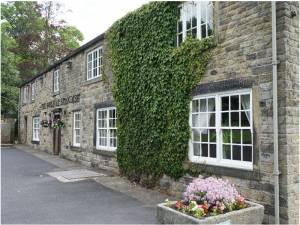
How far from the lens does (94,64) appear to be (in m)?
15.0

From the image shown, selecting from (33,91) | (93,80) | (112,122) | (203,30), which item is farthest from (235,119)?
(33,91)

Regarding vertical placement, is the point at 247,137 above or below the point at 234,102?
below

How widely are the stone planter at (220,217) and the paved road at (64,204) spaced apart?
29.5 inches

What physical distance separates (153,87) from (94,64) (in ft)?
19.3

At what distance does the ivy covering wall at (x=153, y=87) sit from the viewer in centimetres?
877

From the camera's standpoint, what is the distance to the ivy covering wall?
8.77 meters

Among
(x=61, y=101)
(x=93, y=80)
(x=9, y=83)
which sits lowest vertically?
(x=61, y=101)

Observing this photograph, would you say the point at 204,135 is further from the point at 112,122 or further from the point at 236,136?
the point at 112,122

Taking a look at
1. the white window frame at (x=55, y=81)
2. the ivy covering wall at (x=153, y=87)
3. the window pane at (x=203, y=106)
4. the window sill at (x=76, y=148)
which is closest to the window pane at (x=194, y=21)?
the ivy covering wall at (x=153, y=87)

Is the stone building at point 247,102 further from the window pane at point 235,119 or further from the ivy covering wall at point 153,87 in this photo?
the ivy covering wall at point 153,87

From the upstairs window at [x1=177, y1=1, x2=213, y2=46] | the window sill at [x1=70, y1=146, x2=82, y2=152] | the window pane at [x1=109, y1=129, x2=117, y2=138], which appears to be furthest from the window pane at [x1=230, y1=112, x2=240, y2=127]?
the window sill at [x1=70, y1=146, x2=82, y2=152]

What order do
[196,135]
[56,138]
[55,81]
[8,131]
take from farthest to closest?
[8,131]
[55,81]
[56,138]
[196,135]

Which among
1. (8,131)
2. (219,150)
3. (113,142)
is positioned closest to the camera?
(219,150)

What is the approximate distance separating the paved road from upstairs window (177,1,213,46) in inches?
183
